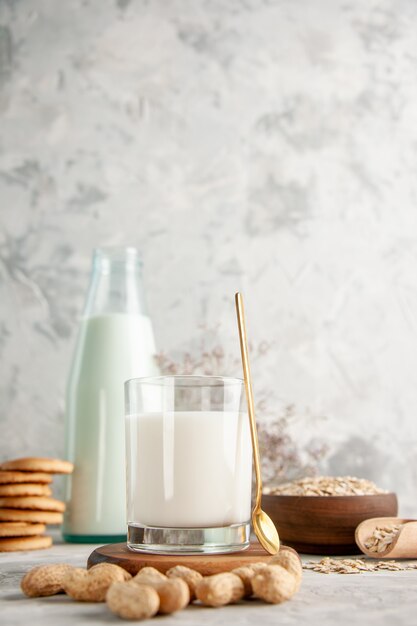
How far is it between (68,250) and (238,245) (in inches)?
14.9

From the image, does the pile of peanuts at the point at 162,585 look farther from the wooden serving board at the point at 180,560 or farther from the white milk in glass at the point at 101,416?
the white milk in glass at the point at 101,416

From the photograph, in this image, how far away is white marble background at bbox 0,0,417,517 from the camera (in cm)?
167

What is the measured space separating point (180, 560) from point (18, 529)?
0.49 meters

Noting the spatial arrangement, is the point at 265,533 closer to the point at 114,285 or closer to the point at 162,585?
the point at 162,585

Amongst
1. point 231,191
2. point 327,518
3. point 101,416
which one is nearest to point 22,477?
point 101,416

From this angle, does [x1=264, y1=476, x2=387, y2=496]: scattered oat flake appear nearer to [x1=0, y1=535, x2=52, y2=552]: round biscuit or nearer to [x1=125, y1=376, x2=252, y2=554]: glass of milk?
[x1=125, y1=376, x2=252, y2=554]: glass of milk

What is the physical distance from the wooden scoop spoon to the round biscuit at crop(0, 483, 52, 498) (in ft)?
1.72

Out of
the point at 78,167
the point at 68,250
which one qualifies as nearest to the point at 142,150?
the point at 78,167

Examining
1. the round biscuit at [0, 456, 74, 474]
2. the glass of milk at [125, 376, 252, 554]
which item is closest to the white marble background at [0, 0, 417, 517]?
the round biscuit at [0, 456, 74, 474]

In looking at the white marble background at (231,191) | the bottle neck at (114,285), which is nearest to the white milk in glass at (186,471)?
the bottle neck at (114,285)

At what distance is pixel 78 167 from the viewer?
1719 mm

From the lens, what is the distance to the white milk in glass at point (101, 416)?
1.33 metres

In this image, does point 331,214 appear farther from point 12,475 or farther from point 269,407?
point 12,475

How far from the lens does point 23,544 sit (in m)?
1.24
